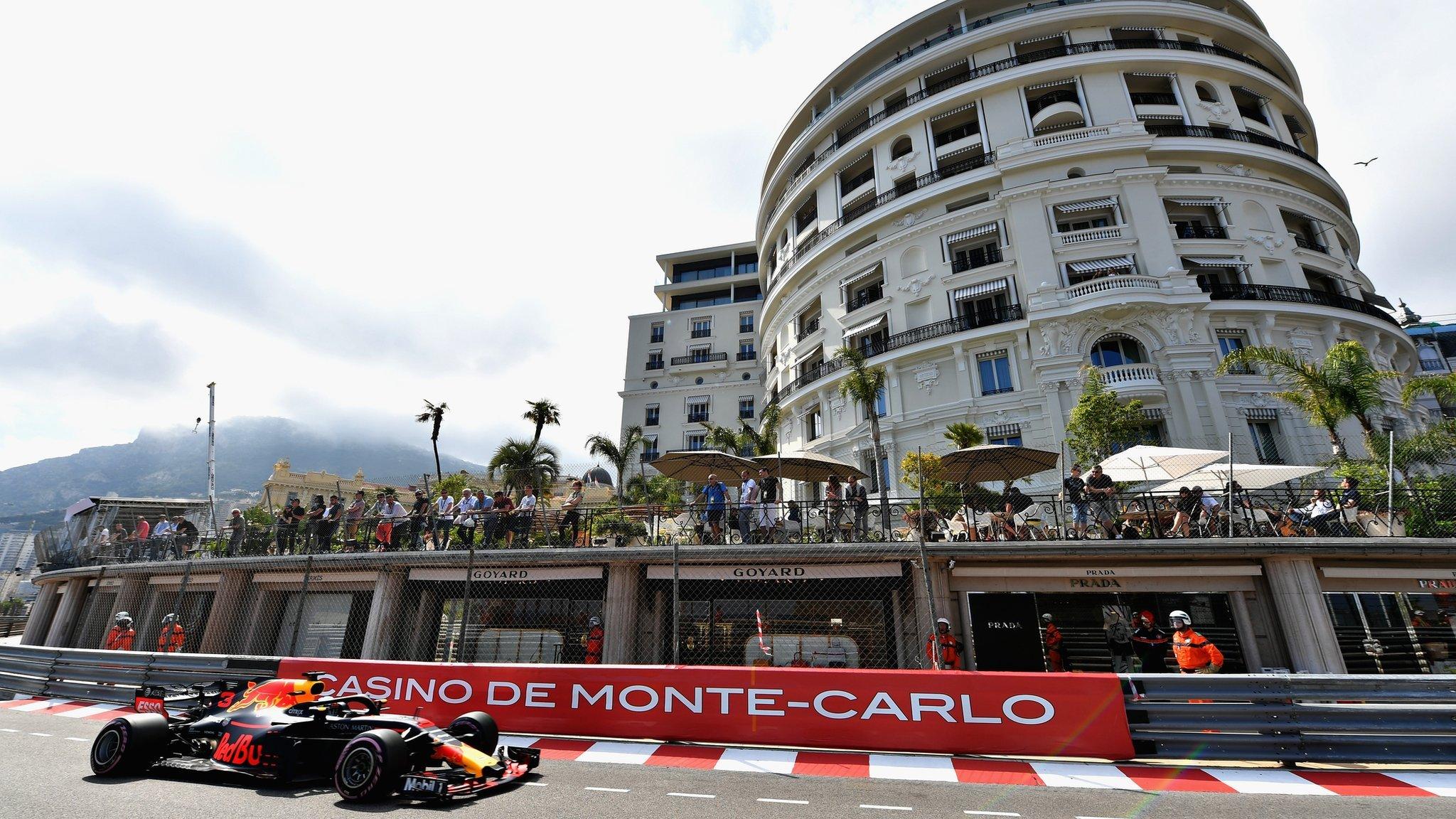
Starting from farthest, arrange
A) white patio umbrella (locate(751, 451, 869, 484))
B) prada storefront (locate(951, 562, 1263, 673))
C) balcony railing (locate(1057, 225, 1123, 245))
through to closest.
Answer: balcony railing (locate(1057, 225, 1123, 245)) < white patio umbrella (locate(751, 451, 869, 484)) < prada storefront (locate(951, 562, 1263, 673))

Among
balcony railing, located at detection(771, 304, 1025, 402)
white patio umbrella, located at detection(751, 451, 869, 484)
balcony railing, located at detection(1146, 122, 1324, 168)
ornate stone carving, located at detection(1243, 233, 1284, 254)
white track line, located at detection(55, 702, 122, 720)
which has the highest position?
balcony railing, located at detection(1146, 122, 1324, 168)

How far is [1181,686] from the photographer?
7105 mm

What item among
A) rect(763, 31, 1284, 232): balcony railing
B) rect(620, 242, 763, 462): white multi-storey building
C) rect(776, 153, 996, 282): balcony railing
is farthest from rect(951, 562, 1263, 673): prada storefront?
rect(620, 242, 763, 462): white multi-storey building

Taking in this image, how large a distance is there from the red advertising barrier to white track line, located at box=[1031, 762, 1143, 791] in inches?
6.3

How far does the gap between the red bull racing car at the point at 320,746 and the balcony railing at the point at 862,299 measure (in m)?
28.1

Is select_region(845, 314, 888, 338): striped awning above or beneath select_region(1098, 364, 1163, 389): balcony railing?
above

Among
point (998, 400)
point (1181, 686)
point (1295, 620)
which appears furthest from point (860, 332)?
point (1181, 686)

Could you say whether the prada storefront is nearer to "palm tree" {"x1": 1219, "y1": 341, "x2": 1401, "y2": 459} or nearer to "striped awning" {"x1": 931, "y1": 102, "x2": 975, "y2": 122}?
"palm tree" {"x1": 1219, "y1": 341, "x2": 1401, "y2": 459}

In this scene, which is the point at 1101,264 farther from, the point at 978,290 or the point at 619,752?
the point at 619,752

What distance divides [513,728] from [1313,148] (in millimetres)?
47350

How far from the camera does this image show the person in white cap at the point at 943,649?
9.60m

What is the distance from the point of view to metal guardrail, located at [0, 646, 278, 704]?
1067cm

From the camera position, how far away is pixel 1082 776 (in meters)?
6.66

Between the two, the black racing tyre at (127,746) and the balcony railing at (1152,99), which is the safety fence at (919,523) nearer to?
the black racing tyre at (127,746)
